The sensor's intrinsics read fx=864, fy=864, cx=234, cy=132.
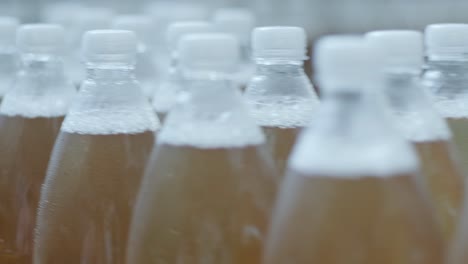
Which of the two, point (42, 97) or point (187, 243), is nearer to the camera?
point (187, 243)

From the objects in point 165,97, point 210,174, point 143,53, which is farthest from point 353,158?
point 143,53

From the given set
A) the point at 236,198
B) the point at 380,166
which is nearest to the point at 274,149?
the point at 236,198

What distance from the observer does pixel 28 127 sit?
3.36 ft

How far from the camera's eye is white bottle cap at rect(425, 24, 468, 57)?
33.1 inches

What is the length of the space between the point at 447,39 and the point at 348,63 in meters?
0.30

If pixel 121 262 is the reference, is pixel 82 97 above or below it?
above

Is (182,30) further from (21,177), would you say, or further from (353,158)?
(353,158)

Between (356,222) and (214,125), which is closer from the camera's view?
(356,222)

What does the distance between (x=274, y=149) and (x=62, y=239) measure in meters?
0.23

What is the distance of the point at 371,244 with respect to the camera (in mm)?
599

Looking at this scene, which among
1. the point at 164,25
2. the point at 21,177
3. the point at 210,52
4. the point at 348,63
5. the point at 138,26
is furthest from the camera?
the point at 164,25

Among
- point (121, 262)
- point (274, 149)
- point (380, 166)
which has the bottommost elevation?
point (121, 262)

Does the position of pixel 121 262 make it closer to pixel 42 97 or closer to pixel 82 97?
pixel 82 97

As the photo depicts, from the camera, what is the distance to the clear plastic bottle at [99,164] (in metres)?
0.85
